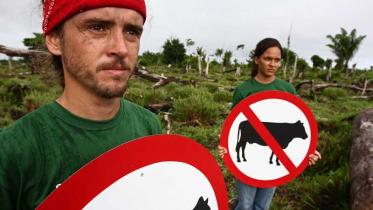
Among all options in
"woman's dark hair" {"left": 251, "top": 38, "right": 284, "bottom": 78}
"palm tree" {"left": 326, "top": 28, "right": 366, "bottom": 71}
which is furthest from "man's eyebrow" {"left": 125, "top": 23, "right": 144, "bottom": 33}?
"palm tree" {"left": 326, "top": 28, "right": 366, "bottom": 71}

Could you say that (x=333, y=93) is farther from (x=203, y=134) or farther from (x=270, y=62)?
(x=270, y=62)

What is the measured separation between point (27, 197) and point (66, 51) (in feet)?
1.65

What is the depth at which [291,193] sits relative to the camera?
3.99m

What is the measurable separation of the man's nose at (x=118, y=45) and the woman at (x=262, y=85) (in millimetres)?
1883

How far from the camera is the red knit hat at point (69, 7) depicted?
1.04 metres

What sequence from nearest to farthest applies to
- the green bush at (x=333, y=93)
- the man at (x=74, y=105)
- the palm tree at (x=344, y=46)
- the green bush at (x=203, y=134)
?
1. the man at (x=74, y=105)
2. the green bush at (x=203, y=134)
3. the green bush at (x=333, y=93)
4. the palm tree at (x=344, y=46)

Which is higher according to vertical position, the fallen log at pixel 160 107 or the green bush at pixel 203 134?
the fallen log at pixel 160 107

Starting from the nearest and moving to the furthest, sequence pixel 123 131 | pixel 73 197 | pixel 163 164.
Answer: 1. pixel 73 197
2. pixel 163 164
3. pixel 123 131

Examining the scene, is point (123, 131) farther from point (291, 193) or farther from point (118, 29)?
point (291, 193)

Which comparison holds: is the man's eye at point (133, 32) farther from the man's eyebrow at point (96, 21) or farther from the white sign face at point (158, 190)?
the white sign face at point (158, 190)

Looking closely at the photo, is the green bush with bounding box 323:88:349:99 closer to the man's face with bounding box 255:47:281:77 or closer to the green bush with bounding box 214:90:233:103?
the green bush with bounding box 214:90:233:103

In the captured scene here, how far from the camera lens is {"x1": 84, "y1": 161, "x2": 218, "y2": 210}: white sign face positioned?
87 centimetres

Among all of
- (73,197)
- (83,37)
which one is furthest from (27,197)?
(83,37)

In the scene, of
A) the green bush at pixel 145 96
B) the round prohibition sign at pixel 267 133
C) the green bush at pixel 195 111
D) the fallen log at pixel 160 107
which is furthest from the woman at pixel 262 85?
the green bush at pixel 145 96
